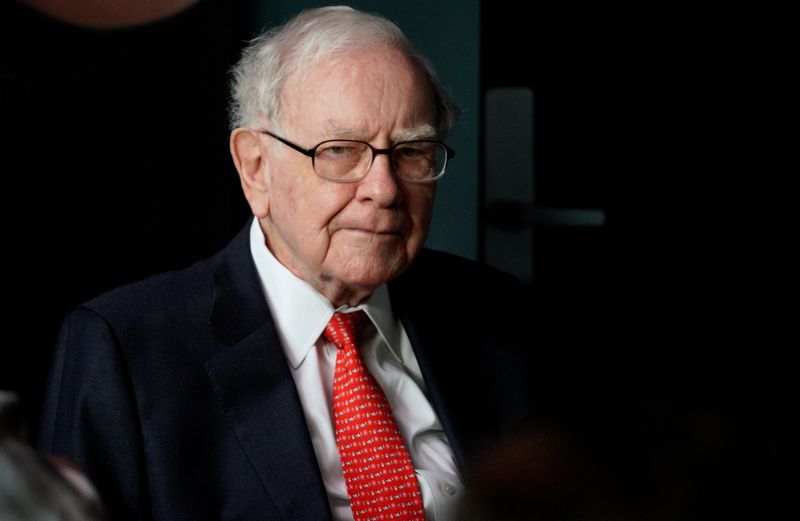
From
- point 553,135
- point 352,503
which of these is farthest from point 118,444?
point 553,135

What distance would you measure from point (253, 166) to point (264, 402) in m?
0.38

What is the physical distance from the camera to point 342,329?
4.65ft

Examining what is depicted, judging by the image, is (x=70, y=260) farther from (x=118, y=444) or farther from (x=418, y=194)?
(x=418, y=194)

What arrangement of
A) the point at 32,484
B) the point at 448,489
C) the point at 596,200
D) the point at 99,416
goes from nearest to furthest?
1. the point at 32,484
2. the point at 99,416
3. the point at 448,489
4. the point at 596,200

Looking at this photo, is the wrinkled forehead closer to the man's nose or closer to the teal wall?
the man's nose

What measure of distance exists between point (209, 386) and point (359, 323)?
0.27 m

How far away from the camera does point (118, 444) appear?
4.08ft

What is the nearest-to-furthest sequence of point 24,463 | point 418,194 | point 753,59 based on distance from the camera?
point 24,463, point 418,194, point 753,59

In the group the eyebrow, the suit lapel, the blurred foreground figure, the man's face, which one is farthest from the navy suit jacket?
the blurred foreground figure

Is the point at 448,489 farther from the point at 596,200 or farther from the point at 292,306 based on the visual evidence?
the point at 596,200

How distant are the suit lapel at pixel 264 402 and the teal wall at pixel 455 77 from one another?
1057 millimetres

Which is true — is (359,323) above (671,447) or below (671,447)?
below

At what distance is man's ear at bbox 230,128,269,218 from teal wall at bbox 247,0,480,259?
892 millimetres

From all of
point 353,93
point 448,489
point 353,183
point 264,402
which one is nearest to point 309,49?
point 353,93
